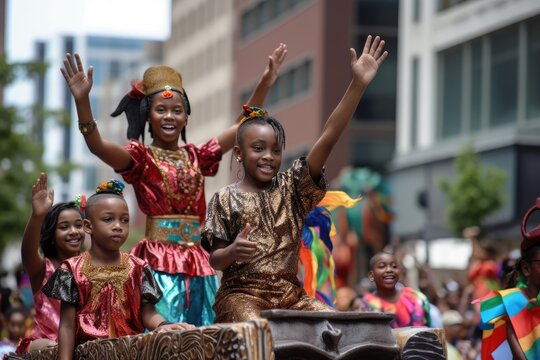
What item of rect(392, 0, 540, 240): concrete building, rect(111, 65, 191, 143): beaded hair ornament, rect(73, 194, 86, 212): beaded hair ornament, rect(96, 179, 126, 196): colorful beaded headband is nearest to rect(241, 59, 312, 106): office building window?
rect(392, 0, 540, 240): concrete building

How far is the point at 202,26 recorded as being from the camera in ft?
211

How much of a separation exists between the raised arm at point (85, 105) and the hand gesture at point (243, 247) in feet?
5.32

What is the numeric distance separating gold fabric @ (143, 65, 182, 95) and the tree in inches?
588

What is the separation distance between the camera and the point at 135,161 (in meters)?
8.54

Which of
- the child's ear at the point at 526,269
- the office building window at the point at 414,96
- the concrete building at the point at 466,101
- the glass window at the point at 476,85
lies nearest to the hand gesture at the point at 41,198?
the child's ear at the point at 526,269

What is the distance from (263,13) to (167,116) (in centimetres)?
4362

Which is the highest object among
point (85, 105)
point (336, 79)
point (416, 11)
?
point (416, 11)

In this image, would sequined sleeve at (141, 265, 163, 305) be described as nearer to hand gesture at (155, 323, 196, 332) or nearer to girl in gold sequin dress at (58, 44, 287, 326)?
girl in gold sequin dress at (58, 44, 287, 326)

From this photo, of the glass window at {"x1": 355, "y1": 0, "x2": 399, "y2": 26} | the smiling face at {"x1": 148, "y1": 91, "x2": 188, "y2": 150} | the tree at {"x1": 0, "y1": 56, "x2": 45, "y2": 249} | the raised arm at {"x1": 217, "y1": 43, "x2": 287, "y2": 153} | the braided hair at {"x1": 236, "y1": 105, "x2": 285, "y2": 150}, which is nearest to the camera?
the braided hair at {"x1": 236, "y1": 105, "x2": 285, "y2": 150}

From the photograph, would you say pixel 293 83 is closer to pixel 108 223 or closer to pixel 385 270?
pixel 385 270

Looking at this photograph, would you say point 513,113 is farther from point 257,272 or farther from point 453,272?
point 257,272

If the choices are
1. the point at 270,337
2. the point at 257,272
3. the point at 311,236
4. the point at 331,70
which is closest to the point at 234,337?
the point at 270,337

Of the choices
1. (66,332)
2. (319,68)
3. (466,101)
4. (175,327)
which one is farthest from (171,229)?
(319,68)

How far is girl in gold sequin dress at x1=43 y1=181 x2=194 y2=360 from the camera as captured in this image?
7.24m
